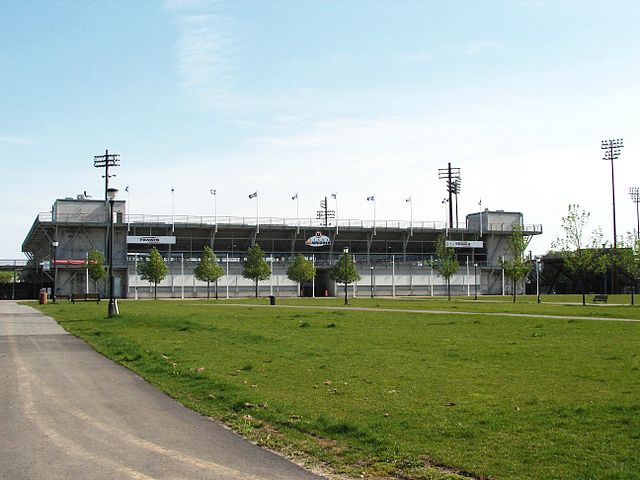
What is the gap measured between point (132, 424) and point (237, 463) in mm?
2572

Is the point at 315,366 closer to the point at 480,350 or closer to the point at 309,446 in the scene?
the point at 480,350

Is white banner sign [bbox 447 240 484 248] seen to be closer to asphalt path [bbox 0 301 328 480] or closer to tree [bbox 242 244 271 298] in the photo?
tree [bbox 242 244 271 298]

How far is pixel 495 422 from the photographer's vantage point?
9102 millimetres

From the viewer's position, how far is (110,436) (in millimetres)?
9016

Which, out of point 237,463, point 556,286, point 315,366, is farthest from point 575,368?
point 556,286

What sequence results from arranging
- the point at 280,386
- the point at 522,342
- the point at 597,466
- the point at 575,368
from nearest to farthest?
the point at 597,466 < the point at 280,386 < the point at 575,368 < the point at 522,342

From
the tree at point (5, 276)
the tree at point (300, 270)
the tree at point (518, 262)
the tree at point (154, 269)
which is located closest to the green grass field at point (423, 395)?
the tree at point (518, 262)

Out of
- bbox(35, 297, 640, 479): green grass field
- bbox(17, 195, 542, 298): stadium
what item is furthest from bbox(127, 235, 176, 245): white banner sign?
bbox(35, 297, 640, 479): green grass field

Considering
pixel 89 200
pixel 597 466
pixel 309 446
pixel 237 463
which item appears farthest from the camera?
pixel 89 200

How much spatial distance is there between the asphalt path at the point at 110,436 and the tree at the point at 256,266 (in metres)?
65.1

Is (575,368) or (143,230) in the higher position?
(143,230)

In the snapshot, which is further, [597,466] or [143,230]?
[143,230]

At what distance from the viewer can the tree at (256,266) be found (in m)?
80.1

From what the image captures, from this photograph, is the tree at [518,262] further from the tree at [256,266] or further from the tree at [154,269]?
the tree at [154,269]
